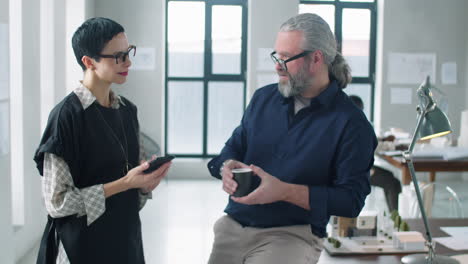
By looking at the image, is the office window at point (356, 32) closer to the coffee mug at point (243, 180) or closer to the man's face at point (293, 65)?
the man's face at point (293, 65)

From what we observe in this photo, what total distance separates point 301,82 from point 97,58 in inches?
31.5

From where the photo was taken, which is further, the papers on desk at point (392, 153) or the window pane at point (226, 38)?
the window pane at point (226, 38)

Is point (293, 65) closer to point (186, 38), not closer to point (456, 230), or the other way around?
point (456, 230)

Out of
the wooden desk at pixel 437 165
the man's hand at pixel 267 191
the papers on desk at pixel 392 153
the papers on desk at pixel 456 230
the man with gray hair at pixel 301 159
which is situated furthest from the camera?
the papers on desk at pixel 392 153

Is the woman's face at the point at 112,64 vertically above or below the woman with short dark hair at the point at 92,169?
above

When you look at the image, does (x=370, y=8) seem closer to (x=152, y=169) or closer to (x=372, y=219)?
(x=372, y=219)

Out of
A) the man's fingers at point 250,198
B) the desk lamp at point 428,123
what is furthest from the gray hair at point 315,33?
the man's fingers at point 250,198

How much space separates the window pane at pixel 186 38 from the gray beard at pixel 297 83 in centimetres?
650

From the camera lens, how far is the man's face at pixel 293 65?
7.43 ft

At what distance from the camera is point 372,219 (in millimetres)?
2895

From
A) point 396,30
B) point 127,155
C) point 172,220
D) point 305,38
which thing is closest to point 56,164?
point 127,155

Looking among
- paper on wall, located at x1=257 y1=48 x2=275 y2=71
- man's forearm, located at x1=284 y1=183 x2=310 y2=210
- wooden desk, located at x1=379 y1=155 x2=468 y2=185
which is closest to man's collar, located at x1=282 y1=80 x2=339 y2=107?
man's forearm, located at x1=284 y1=183 x2=310 y2=210

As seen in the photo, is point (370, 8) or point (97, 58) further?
point (370, 8)

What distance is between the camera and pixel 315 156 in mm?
2211
